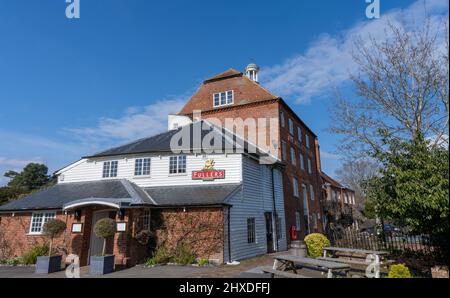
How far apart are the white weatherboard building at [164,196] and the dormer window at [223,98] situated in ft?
20.1

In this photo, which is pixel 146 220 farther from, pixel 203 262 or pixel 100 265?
pixel 203 262

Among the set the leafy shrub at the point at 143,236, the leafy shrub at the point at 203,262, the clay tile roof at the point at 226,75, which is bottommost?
the leafy shrub at the point at 203,262

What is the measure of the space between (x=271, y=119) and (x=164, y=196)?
1226 cm

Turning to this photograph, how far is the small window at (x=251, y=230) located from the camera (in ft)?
54.7

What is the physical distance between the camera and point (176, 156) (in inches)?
681

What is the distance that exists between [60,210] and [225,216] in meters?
9.16

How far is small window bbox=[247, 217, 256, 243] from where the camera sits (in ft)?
54.7

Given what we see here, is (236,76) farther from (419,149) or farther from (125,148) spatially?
(419,149)

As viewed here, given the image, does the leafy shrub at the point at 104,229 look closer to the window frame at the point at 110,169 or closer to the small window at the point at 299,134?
the window frame at the point at 110,169

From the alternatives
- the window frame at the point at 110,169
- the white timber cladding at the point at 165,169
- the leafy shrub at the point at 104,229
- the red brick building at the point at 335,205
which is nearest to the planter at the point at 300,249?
the white timber cladding at the point at 165,169

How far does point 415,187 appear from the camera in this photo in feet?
31.0

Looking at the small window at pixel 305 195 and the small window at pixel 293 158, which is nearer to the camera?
the small window at pixel 293 158

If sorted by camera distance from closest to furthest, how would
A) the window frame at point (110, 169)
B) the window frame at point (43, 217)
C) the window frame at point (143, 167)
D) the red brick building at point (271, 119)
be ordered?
the window frame at point (43, 217) < the window frame at point (143, 167) < the window frame at point (110, 169) < the red brick building at point (271, 119)
